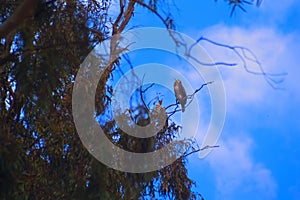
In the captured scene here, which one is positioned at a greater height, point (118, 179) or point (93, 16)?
point (93, 16)

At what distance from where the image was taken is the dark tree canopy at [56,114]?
2.92 meters

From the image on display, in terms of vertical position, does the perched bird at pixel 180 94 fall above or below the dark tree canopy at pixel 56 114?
above

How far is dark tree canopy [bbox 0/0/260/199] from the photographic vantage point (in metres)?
2.92

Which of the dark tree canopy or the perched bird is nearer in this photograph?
the dark tree canopy

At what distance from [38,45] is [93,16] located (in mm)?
682

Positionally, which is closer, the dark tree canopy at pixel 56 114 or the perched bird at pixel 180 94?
the dark tree canopy at pixel 56 114

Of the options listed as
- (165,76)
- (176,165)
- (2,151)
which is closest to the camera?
(2,151)

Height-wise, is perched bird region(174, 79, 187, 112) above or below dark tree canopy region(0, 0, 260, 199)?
above

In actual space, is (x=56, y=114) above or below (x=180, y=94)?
below

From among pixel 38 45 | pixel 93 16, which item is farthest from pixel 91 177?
pixel 93 16

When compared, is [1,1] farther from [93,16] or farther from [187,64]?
[187,64]

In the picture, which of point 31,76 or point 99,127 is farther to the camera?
point 99,127

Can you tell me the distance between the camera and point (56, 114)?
12.3ft

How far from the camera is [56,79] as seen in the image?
3.14m
